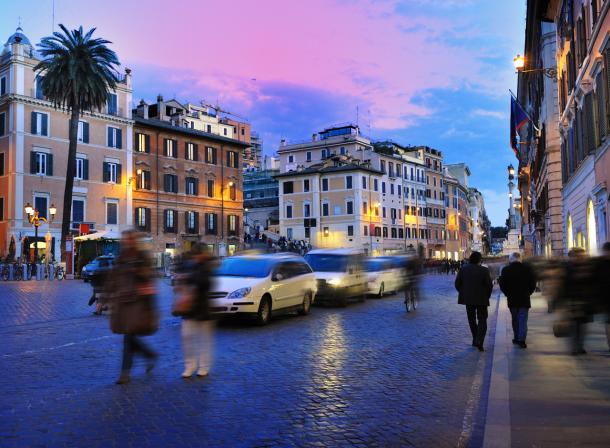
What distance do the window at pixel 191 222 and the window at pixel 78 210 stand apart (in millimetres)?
12314

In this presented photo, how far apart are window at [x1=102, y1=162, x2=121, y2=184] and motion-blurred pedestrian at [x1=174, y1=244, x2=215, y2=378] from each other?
49581mm

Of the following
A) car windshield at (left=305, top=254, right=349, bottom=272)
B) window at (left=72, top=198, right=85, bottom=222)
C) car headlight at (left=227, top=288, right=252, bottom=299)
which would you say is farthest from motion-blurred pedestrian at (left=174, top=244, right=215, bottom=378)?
window at (left=72, top=198, right=85, bottom=222)

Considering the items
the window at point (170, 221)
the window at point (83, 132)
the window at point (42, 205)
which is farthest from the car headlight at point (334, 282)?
the window at point (170, 221)

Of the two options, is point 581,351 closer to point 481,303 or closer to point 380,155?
point 481,303

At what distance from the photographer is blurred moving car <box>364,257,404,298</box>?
25.6 metres

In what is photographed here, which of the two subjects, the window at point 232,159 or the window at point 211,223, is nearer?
the window at point 211,223

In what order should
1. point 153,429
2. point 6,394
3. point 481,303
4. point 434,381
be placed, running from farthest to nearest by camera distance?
point 481,303, point 434,381, point 6,394, point 153,429

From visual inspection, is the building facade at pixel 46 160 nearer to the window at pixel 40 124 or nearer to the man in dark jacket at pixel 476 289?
the window at pixel 40 124

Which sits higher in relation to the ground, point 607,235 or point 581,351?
point 607,235

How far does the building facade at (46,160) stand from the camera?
4881 centimetres

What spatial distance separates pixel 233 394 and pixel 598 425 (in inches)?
157

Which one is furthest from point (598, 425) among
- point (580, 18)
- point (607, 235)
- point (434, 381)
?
point (580, 18)

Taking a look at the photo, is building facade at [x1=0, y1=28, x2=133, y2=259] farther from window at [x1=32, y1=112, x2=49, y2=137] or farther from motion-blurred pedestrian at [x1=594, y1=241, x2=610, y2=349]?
motion-blurred pedestrian at [x1=594, y1=241, x2=610, y2=349]

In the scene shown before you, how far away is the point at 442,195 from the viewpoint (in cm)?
10519
